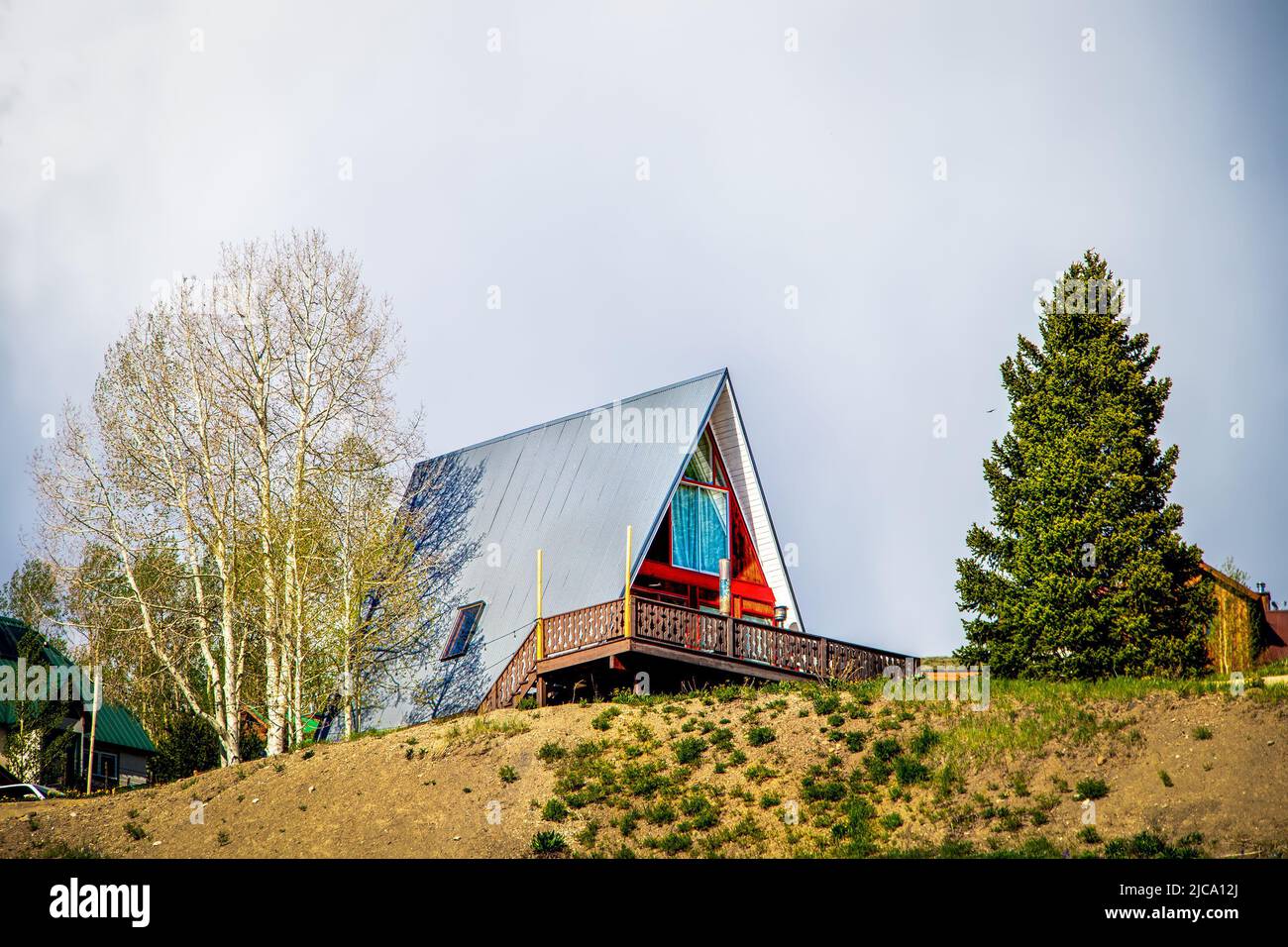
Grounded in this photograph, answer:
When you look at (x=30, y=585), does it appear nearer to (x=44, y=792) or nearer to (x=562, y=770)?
(x=44, y=792)

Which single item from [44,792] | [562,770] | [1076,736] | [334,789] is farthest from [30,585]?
[1076,736]

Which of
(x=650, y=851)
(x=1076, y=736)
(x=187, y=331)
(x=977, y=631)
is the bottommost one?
(x=650, y=851)

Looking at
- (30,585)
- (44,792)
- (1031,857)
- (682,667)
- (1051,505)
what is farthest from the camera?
(30,585)

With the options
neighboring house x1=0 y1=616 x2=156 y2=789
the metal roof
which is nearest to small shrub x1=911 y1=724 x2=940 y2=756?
the metal roof

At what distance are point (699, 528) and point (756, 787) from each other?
33.9 feet

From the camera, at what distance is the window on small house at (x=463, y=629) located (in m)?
32.0

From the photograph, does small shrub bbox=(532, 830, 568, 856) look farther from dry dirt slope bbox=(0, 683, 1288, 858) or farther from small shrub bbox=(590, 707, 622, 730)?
small shrub bbox=(590, 707, 622, 730)

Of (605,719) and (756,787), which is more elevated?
(605,719)

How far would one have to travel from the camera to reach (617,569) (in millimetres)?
30203

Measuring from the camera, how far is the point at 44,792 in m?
31.6

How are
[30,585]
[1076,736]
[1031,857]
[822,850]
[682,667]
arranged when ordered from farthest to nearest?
[30,585] → [682,667] → [1076,736] → [822,850] → [1031,857]

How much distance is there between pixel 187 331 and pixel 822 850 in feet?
65.3

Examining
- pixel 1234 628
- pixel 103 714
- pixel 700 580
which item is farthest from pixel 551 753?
pixel 103 714

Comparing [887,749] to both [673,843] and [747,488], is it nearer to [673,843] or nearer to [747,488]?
[673,843]
